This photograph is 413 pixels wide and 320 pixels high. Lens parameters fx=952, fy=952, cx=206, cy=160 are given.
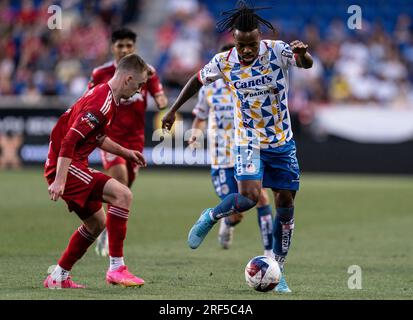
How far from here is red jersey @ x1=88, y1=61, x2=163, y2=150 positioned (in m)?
11.3

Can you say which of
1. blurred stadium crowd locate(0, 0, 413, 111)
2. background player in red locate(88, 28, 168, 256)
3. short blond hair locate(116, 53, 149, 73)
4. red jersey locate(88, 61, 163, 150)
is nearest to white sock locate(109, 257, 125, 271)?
short blond hair locate(116, 53, 149, 73)

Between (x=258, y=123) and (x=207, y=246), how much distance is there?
3834 millimetres

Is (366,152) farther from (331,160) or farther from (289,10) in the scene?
(289,10)

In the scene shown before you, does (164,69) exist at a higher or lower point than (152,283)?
higher

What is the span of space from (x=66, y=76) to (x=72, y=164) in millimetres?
17265

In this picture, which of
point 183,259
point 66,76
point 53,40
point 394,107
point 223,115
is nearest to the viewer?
point 183,259

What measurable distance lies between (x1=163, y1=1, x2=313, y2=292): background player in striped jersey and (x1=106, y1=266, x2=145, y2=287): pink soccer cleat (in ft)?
2.14

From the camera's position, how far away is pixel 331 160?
22688mm

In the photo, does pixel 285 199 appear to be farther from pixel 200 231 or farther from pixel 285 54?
pixel 285 54

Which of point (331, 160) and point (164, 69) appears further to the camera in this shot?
point (164, 69)

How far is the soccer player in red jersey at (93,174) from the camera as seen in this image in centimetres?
770

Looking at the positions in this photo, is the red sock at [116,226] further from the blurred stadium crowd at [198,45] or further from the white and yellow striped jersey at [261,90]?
the blurred stadium crowd at [198,45]

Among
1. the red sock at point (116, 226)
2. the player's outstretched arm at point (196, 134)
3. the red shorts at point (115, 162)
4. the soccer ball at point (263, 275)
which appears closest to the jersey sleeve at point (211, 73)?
the red sock at point (116, 226)
